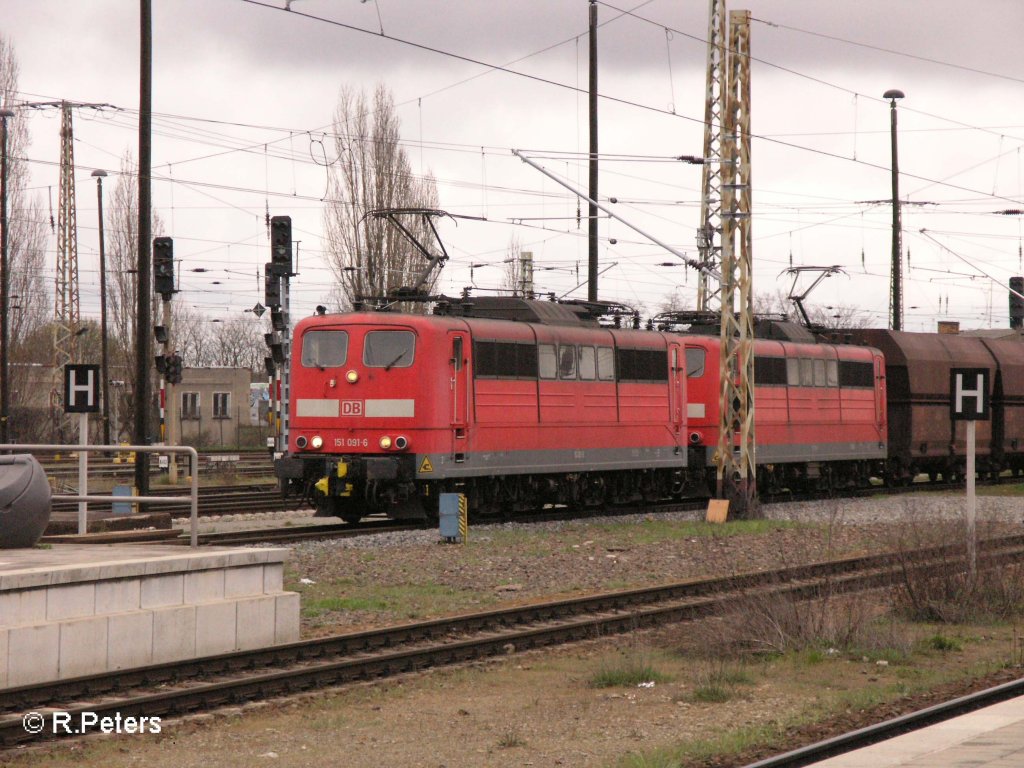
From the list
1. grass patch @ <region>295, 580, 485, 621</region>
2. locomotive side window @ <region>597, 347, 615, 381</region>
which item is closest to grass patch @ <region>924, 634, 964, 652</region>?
grass patch @ <region>295, 580, 485, 621</region>

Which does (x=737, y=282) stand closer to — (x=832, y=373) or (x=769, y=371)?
(x=769, y=371)

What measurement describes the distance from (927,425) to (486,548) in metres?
20.4

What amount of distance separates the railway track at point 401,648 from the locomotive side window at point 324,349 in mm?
9344

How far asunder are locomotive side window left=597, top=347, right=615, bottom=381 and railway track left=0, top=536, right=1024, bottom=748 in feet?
32.8

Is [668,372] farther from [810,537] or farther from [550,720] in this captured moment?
[550,720]

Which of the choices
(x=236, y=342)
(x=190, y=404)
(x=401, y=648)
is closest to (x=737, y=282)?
(x=401, y=648)

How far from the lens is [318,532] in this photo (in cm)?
2270

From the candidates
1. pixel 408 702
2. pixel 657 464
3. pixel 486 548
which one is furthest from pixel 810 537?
pixel 408 702

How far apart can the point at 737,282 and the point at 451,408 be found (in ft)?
17.0

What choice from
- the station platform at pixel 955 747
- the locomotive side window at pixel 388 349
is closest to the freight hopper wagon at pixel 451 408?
the locomotive side window at pixel 388 349

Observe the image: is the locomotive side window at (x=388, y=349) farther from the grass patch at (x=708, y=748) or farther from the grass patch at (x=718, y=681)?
the grass patch at (x=708, y=748)

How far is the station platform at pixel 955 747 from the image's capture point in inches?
317

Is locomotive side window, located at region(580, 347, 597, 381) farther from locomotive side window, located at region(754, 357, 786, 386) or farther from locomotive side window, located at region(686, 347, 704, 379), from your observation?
locomotive side window, located at region(754, 357, 786, 386)

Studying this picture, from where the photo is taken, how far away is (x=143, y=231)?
25.5m
